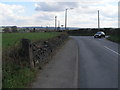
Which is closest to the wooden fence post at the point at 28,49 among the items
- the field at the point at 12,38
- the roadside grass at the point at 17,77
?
the field at the point at 12,38

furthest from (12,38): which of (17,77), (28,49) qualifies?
(17,77)

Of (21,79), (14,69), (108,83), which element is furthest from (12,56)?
(108,83)

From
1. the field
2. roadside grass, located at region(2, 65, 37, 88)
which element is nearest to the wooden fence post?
the field

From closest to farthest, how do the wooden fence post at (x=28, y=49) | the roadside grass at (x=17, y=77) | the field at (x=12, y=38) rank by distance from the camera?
1. the roadside grass at (x=17, y=77)
2. the wooden fence post at (x=28, y=49)
3. the field at (x=12, y=38)

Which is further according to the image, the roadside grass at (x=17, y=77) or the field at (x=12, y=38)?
the field at (x=12, y=38)

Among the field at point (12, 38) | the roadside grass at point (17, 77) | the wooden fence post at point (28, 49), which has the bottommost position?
the roadside grass at point (17, 77)

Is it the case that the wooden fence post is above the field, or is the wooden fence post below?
below

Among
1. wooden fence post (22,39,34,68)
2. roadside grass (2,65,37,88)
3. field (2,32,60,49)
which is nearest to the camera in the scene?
roadside grass (2,65,37,88)

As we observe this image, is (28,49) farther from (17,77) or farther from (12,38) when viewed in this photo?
(12,38)

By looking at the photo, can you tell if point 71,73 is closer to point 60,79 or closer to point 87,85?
point 60,79

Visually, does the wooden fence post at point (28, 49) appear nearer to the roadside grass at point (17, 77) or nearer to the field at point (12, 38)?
the field at point (12, 38)

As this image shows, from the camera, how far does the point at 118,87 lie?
380 inches

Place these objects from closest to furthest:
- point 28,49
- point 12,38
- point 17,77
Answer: point 17,77
point 28,49
point 12,38

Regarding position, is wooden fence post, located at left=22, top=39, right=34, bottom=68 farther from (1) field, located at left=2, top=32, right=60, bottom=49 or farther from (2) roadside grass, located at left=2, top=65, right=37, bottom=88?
(2) roadside grass, located at left=2, top=65, right=37, bottom=88
